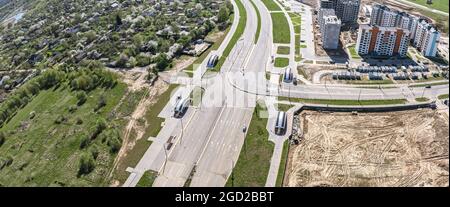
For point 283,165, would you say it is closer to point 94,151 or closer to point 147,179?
point 147,179

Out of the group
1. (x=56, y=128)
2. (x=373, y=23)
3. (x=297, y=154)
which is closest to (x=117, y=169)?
(x=56, y=128)

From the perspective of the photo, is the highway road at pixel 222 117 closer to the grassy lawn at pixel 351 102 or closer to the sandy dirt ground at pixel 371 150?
the grassy lawn at pixel 351 102

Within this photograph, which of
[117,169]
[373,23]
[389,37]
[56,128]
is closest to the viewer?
[117,169]

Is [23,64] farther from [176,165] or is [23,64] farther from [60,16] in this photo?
[176,165]

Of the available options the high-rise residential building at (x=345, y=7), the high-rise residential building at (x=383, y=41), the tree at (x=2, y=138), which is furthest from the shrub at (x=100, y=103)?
the high-rise residential building at (x=345, y=7)

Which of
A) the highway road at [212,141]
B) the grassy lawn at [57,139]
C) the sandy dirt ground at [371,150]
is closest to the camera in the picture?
the sandy dirt ground at [371,150]

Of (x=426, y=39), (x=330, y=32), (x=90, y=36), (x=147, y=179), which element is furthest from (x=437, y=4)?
(x=147, y=179)
